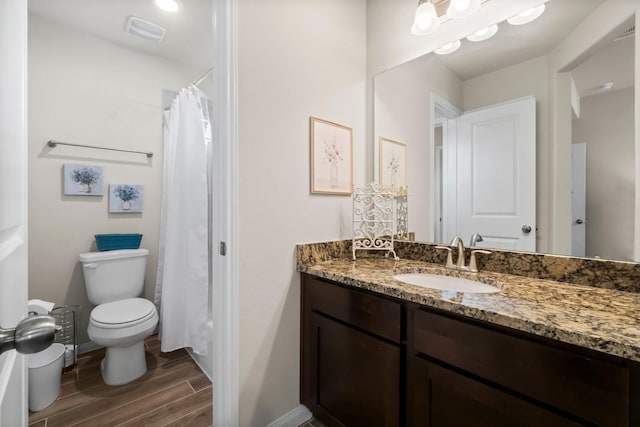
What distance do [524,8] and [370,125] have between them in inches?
34.0

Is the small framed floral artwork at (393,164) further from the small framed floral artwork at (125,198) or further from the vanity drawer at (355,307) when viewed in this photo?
the small framed floral artwork at (125,198)

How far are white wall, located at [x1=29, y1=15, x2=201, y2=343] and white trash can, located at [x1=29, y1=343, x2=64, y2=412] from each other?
64 cm

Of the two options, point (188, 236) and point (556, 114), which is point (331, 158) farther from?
point (188, 236)

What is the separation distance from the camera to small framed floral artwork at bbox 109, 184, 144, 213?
2273 mm

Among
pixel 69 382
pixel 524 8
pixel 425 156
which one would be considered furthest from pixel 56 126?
pixel 524 8

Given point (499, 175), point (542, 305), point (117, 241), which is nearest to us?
point (542, 305)

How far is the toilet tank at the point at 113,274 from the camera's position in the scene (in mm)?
2000

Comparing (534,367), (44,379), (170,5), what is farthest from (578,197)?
(44,379)

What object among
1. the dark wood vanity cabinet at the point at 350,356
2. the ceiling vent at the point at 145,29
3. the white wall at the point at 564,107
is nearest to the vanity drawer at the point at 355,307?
the dark wood vanity cabinet at the point at 350,356

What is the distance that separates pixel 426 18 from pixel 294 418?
2.12 m

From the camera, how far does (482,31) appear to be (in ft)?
4.31

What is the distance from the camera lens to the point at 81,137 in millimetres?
2141

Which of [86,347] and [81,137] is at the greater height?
[81,137]

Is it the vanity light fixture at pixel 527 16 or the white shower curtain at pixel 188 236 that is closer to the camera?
the vanity light fixture at pixel 527 16
